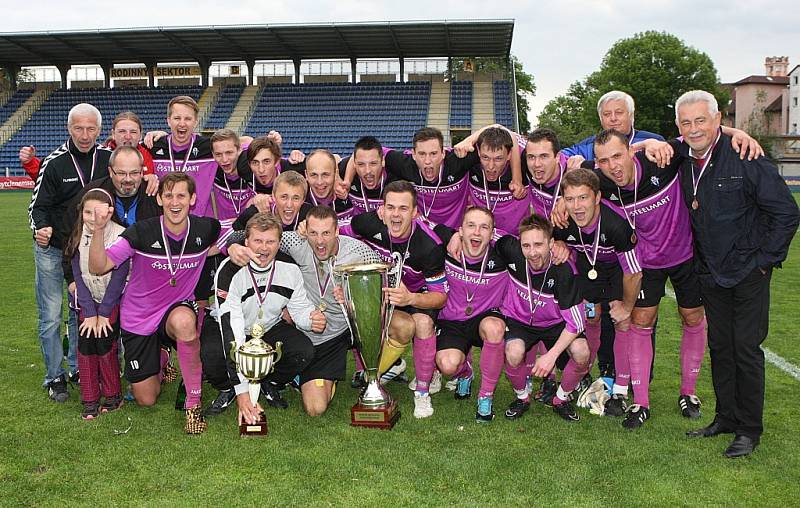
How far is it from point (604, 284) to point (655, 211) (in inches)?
20.7

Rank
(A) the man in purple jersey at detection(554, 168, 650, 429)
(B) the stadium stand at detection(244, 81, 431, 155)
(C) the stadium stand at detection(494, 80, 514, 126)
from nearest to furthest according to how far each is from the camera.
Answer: (A) the man in purple jersey at detection(554, 168, 650, 429) < (C) the stadium stand at detection(494, 80, 514, 126) < (B) the stadium stand at detection(244, 81, 431, 155)

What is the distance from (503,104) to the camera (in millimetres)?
28391

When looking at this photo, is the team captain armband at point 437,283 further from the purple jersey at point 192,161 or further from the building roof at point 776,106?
the building roof at point 776,106

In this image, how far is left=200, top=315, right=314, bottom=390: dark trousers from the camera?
13.2ft

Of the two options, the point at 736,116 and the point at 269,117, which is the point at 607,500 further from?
the point at 736,116

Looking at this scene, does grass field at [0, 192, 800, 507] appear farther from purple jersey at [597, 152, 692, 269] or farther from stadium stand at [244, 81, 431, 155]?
stadium stand at [244, 81, 431, 155]

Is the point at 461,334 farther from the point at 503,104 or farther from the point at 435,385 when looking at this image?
the point at 503,104

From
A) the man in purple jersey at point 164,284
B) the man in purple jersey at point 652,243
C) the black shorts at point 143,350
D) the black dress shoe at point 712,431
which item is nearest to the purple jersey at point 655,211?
the man in purple jersey at point 652,243

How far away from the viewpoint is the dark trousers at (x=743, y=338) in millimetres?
3482

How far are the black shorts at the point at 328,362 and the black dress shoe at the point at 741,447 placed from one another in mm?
2133

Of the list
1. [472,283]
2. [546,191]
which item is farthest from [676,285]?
[472,283]

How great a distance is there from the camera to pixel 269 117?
29.1 meters

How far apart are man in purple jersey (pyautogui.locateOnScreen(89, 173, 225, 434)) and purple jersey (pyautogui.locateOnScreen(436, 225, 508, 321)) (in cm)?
142

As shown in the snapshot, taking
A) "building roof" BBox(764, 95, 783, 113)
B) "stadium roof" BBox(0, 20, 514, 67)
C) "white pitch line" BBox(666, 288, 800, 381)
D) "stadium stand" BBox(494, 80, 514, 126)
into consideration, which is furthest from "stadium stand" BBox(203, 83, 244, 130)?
"building roof" BBox(764, 95, 783, 113)
